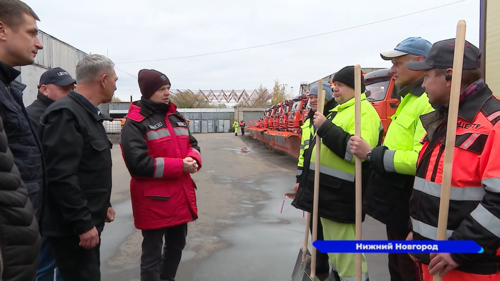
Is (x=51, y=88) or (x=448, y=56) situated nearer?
(x=448, y=56)

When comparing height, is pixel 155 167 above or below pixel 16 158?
below

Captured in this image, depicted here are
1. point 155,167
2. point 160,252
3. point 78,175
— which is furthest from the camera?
point 160,252

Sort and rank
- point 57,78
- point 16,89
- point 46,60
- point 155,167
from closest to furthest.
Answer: point 16,89
point 155,167
point 57,78
point 46,60

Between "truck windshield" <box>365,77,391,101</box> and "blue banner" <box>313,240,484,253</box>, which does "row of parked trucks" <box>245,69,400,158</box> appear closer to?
"truck windshield" <box>365,77,391,101</box>

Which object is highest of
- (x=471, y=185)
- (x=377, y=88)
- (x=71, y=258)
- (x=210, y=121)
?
(x=377, y=88)

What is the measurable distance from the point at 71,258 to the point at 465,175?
236cm

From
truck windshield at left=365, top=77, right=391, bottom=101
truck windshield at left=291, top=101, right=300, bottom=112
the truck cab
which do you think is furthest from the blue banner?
truck windshield at left=291, top=101, right=300, bottom=112

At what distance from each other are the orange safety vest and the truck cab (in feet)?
20.3

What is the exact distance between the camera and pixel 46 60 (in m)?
18.5

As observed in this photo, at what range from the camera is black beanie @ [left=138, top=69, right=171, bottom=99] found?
2.95m

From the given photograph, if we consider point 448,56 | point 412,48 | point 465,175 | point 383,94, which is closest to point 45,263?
point 465,175

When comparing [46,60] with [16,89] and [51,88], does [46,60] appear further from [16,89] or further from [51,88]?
[16,89]

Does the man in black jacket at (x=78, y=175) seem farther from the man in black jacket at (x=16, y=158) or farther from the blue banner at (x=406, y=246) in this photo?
the blue banner at (x=406, y=246)

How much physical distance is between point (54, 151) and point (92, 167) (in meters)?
0.26
